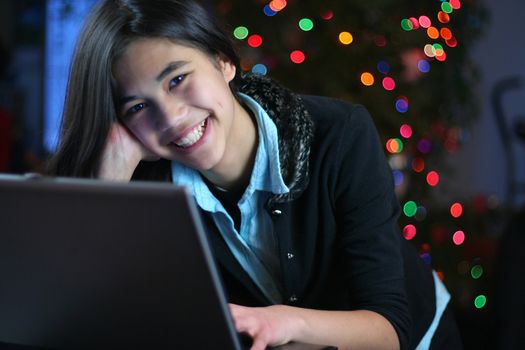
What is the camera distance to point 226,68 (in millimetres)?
1406

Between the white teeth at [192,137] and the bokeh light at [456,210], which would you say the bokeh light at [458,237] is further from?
the white teeth at [192,137]

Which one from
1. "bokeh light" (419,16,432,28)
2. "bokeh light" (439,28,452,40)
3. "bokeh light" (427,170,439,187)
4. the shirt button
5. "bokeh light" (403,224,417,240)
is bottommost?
"bokeh light" (403,224,417,240)

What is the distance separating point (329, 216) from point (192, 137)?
244mm

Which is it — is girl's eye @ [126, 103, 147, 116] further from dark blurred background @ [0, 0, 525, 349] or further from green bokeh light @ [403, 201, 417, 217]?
green bokeh light @ [403, 201, 417, 217]

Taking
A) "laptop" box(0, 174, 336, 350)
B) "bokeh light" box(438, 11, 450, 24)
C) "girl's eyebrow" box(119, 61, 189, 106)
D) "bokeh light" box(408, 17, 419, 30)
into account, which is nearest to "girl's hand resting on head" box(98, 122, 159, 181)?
"girl's eyebrow" box(119, 61, 189, 106)

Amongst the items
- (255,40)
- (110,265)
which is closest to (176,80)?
(110,265)

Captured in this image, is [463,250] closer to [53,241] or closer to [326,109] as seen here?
[326,109]

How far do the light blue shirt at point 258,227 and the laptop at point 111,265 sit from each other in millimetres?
435

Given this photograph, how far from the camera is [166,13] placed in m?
1.29

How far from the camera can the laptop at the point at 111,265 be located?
0.78 m

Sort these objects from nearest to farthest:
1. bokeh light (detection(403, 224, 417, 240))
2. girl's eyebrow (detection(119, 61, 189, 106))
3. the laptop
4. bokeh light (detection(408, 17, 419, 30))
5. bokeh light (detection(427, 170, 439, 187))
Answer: the laptop, girl's eyebrow (detection(119, 61, 189, 106)), bokeh light (detection(408, 17, 419, 30)), bokeh light (detection(403, 224, 417, 240)), bokeh light (detection(427, 170, 439, 187))

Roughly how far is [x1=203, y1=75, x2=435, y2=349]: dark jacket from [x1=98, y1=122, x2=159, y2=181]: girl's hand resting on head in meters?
0.16

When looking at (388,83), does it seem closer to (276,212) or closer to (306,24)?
(306,24)

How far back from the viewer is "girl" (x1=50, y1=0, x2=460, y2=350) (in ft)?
4.10
